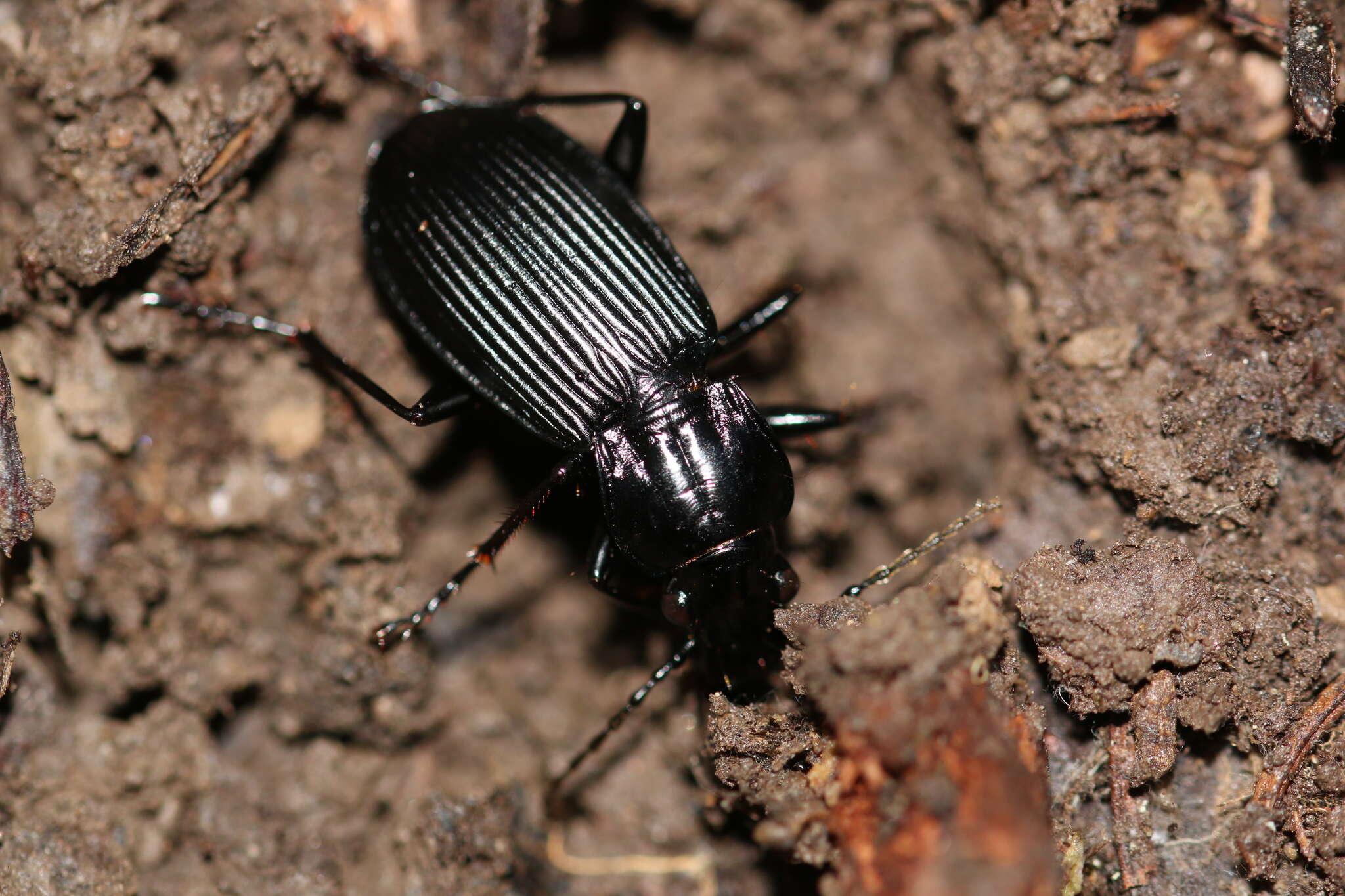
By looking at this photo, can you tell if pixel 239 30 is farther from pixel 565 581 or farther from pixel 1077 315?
pixel 1077 315

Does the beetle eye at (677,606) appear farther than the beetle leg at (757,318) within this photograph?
No

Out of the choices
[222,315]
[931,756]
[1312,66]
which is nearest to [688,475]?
[931,756]

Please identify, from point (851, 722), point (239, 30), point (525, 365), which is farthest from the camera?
point (239, 30)

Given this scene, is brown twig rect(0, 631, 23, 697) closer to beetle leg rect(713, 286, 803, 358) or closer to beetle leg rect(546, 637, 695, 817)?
beetle leg rect(546, 637, 695, 817)

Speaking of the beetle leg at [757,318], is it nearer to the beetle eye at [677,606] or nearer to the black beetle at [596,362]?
the black beetle at [596,362]

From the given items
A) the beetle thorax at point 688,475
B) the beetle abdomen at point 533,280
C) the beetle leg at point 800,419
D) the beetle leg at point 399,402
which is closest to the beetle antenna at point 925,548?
the beetle thorax at point 688,475

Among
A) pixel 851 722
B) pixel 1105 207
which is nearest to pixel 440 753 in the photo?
pixel 851 722
